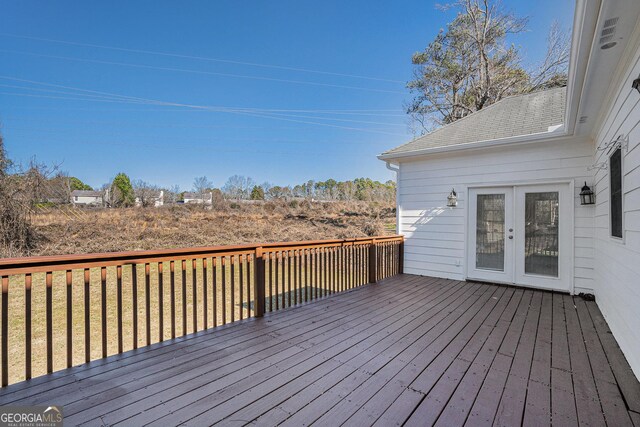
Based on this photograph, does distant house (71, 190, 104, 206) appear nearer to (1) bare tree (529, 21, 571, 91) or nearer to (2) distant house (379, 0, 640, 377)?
(2) distant house (379, 0, 640, 377)

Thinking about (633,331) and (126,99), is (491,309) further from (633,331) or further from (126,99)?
(126,99)

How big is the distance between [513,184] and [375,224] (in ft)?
28.6

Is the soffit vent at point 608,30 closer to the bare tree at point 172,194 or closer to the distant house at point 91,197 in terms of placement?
the bare tree at point 172,194

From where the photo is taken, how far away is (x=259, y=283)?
338 cm

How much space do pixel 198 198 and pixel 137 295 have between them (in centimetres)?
1260

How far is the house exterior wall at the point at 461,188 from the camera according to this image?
4293 mm

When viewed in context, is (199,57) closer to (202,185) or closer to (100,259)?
(202,185)

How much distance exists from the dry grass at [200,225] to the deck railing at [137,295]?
358 centimetres

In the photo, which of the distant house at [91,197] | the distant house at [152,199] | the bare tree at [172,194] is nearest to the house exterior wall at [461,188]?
the distant house at [152,199]

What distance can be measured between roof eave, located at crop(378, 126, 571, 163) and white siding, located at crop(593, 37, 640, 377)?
0.94 m

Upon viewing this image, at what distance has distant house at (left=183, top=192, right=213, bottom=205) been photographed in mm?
15287

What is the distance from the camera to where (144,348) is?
8.33 ft

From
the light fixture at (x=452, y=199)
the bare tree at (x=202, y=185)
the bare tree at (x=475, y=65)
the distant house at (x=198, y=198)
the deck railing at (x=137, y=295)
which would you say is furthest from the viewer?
the bare tree at (x=202, y=185)

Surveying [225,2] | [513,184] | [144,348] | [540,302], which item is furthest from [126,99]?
[540,302]
